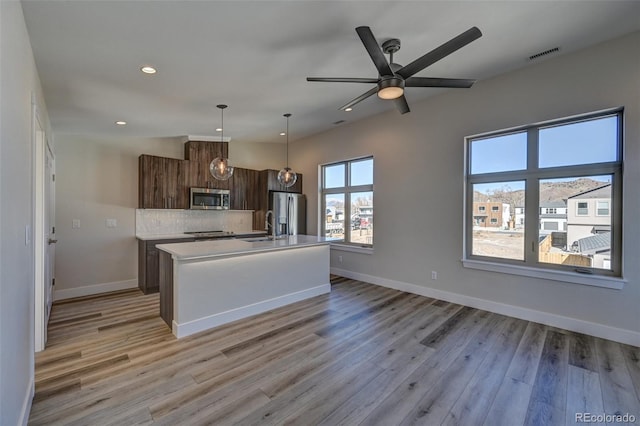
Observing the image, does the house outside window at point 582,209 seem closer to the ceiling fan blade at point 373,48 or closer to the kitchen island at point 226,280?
the ceiling fan blade at point 373,48

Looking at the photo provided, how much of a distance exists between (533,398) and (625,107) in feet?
9.61

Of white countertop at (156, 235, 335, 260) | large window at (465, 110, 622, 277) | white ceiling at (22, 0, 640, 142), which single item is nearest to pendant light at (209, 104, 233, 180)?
white ceiling at (22, 0, 640, 142)

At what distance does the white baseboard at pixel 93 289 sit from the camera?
4.39 meters

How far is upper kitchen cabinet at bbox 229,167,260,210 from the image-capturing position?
586cm

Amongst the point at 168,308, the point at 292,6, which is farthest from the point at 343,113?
the point at 168,308

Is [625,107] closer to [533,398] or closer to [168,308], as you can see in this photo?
[533,398]

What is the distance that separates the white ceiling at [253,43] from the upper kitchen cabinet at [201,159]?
1424 mm

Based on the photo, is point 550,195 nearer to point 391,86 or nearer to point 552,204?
point 552,204

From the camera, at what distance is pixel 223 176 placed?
154 inches

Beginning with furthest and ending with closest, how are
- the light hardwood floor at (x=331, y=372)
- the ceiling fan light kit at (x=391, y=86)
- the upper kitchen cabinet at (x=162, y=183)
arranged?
1. the upper kitchen cabinet at (x=162, y=183)
2. the ceiling fan light kit at (x=391, y=86)
3. the light hardwood floor at (x=331, y=372)

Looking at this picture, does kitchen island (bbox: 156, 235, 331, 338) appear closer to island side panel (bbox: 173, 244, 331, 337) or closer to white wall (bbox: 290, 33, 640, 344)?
island side panel (bbox: 173, 244, 331, 337)

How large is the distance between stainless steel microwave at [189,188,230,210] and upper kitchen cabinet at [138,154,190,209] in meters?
0.13

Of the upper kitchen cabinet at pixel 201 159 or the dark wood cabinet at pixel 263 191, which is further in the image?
the dark wood cabinet at pixel 263 191

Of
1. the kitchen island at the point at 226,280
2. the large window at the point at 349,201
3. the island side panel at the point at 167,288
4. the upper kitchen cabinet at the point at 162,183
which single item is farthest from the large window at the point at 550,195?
the upper kitchen cabinet at the point at 162,183
